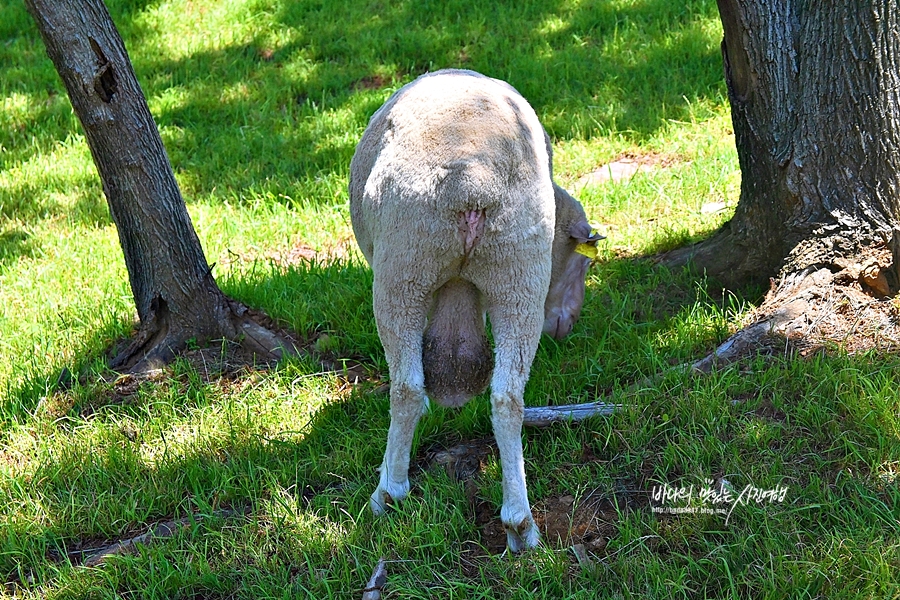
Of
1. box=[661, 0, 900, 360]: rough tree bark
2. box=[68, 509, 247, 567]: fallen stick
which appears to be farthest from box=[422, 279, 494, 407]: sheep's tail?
box=[661, 0, 900, 360]: rough tree bark

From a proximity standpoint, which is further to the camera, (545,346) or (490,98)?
(545,346)

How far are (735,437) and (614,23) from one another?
5.15 metres

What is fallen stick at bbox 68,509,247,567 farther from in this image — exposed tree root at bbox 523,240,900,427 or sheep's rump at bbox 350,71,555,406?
exposed tree root at bbox 523,240,900,427

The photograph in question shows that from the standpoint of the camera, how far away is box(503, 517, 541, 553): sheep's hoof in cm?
329

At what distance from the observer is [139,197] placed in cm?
451

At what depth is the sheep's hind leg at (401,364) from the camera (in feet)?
10.8

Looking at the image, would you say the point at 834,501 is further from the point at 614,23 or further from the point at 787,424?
the point at 614,23

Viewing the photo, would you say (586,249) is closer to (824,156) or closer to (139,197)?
(824,156)

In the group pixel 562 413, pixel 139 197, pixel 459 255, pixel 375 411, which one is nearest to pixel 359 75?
pixel 139 197

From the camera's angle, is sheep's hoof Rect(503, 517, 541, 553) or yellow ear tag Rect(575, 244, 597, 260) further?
yellow ear tag Rect(575, 244, 597, 260)

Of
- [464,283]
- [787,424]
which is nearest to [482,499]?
[464,283]

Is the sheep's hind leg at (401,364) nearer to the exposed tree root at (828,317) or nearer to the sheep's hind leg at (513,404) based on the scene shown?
the sheep's hind leg at (513,404)

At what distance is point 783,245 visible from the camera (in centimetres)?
437

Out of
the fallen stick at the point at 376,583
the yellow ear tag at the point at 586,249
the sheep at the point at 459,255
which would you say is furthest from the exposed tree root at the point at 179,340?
the fallen stick at the point at 376,583
